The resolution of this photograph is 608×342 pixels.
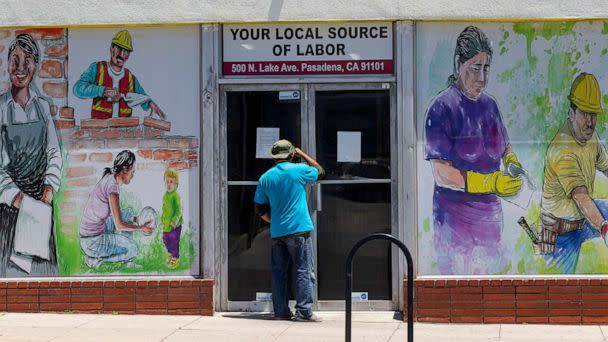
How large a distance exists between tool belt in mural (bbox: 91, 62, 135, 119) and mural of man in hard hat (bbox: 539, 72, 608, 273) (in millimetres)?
4067

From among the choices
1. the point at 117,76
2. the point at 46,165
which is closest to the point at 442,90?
the point at 117,76

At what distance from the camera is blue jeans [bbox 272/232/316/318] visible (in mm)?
10891

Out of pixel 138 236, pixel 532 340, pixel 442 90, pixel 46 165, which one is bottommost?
pixel 532 340

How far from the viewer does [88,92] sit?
450 inches

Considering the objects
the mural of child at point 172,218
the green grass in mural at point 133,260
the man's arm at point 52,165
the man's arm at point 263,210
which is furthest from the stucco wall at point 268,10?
the man's arm at point 263,210

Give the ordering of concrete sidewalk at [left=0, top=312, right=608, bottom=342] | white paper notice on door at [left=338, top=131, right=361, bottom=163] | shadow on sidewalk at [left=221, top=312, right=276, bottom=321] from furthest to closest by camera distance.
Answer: white paper notice on door at [left=338, top=131, right=361, bottom=163]
shadow on sidewalk at [left=221, top=312, right=276, bottom=321]
concrete sidewalk at [left=0, top=312, right=608, bottom=342]

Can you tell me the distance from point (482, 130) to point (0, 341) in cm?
480

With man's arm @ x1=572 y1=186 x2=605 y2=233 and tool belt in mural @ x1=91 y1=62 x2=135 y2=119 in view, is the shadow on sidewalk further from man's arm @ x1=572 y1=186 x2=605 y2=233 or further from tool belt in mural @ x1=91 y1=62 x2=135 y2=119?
man's arm @ x1=572 y1=186 x2=605 y2=233

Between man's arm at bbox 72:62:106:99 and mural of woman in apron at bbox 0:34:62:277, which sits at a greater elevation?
man's arm at bbox 72:62:106:99

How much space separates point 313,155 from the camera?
37.2 ft

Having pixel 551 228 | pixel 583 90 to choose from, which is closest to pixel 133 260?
pixel 551 228

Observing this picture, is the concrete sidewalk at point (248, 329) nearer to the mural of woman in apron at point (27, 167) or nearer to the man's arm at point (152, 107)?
the mural of woman in apron at point (27, 167)

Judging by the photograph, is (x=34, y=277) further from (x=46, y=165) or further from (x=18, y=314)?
(x=46, y=165)

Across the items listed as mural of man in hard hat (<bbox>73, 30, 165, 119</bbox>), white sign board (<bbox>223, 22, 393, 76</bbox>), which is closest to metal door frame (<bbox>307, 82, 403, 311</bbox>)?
white sign board (<bbox>223, 22, 393, 76</bbox>)
